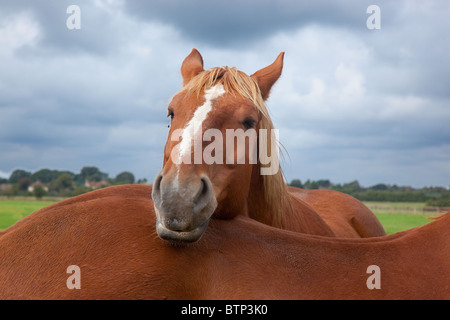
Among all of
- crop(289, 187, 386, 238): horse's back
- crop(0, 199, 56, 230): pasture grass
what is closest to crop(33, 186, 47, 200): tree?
crop(0, 199, 56, 230): pasture grass

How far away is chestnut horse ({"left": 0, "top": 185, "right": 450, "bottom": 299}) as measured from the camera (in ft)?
7.78

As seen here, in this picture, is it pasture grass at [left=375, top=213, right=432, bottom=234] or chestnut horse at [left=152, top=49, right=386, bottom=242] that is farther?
pasture grass at [left=375, top=213, right=432, bottom=234]

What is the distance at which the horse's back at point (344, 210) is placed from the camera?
7.54m

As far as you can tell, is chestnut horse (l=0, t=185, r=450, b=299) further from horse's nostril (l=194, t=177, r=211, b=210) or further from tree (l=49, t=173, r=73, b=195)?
tree (l=49, t=173, r=73, b=195)

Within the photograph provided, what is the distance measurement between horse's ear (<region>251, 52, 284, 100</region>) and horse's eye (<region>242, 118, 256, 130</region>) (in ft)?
2.74

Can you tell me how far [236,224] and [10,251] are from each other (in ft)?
5.07

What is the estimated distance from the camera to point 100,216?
2.64 metres

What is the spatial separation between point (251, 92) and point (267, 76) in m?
0.68

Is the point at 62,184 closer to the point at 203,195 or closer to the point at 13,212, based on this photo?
the point at 13,212

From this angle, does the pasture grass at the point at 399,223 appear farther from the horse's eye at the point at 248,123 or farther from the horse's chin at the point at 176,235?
the horse's chin at the point at 176,235

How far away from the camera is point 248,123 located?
3479 mm

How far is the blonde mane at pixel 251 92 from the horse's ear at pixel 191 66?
32 cm
